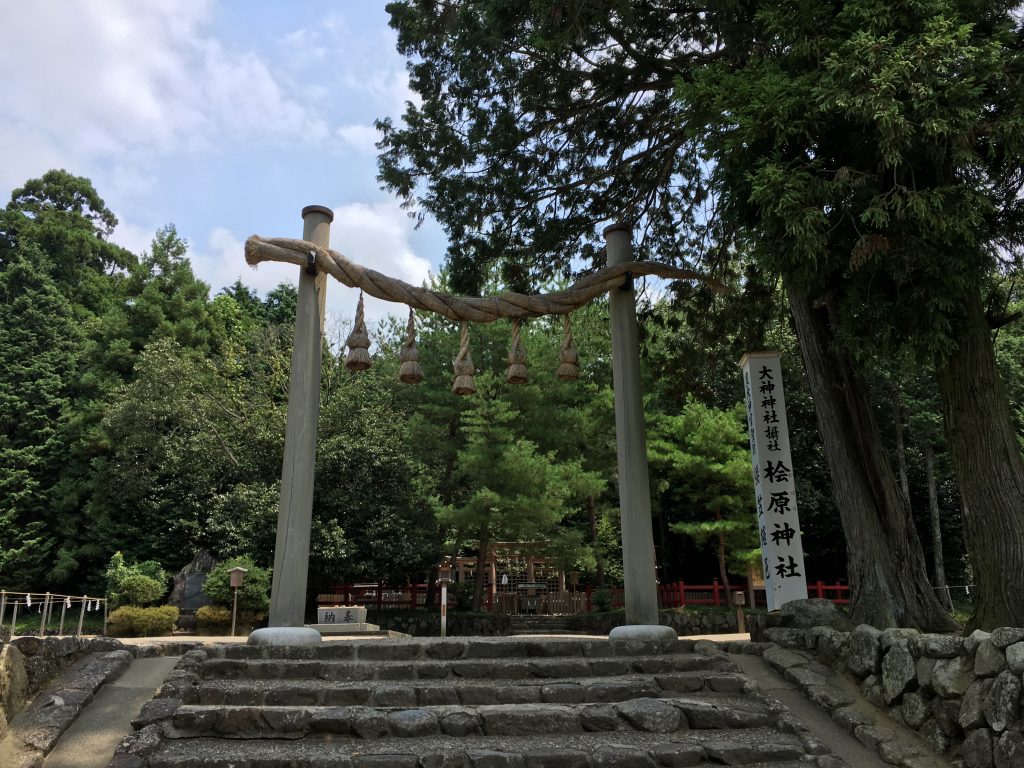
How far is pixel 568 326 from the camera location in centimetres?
676

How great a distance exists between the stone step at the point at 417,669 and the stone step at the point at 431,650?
0.34 ft

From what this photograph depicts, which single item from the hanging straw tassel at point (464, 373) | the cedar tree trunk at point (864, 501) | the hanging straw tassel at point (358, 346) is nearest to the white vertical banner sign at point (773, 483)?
the cedar tree trunk at point (864, 501)

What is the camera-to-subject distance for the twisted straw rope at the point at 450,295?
6.04 meters

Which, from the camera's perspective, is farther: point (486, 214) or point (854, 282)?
point (486, 214)

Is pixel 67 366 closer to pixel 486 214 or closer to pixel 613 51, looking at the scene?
pixel 486 214

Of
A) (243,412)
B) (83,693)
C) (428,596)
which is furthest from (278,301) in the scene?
(83,693)

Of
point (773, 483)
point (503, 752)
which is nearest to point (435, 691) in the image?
point (503, 752)

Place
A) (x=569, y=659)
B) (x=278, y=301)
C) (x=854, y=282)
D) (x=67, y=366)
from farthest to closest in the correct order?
(x=278, y=301)
(x=67, y=366)
(x=569, y=659)
(x=854, y=282)

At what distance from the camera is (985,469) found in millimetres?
4637

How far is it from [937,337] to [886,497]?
1925 mm

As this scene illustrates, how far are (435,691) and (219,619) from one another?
12.0 metres

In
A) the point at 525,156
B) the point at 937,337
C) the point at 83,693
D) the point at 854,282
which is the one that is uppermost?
the point at 525,156

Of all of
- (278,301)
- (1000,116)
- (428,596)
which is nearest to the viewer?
(1000,116)

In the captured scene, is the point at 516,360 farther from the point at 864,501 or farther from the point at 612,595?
the point at 612,595
